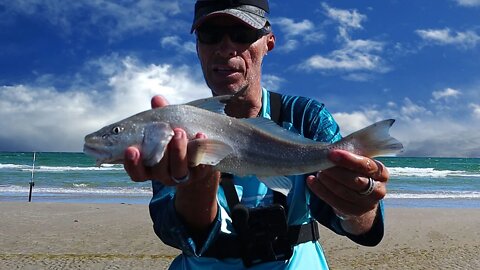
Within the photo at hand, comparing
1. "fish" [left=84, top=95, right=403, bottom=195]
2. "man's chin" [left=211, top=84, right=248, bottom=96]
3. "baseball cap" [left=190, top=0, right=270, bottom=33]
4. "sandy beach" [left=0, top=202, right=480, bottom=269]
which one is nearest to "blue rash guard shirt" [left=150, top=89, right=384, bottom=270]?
"man's chin" [left=211, top=84, right=248, bottom=96]

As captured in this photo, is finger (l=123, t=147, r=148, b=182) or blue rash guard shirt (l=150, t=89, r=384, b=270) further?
blue rash guard shirt (l=150, t=89, r=384, b=270)

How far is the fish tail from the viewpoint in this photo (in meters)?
2.55

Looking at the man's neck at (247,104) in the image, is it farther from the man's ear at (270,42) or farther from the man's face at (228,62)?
the man's ear at (270,42)

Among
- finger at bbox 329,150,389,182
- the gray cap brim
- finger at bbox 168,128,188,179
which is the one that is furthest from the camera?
the gray cap brim

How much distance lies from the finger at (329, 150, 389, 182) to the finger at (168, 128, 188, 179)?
2.54 ft

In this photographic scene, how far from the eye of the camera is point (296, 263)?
121 inches

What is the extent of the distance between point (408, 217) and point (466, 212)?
124 inches

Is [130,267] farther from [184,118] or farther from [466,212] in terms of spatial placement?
[466,212]

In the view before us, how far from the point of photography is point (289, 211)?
3.23 metres

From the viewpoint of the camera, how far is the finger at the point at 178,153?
261cm

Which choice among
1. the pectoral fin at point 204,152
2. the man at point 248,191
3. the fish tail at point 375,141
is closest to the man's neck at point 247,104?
the man at point 248,191

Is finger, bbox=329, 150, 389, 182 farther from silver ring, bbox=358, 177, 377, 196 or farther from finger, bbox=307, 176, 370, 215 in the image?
finger, bbox=307, 176, 370, 215

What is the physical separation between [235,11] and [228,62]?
335 mm

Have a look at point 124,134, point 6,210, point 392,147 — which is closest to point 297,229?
point 392,147
